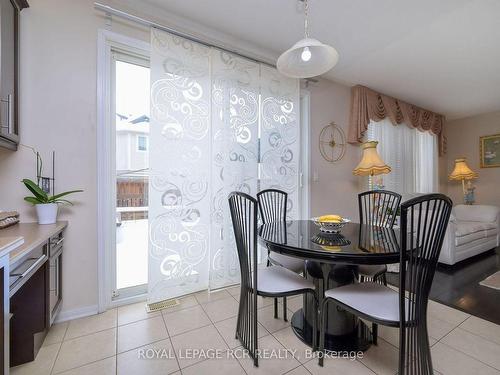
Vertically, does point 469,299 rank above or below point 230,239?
below

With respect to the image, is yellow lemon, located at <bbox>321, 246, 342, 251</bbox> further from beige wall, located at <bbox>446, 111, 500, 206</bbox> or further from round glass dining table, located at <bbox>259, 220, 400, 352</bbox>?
beige wall, located at <bbox>446, 111, 500, 206</bbox>

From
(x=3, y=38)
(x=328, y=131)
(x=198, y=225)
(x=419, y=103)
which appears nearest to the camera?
(x=3, y=38)

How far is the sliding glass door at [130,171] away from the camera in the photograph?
2054 mm

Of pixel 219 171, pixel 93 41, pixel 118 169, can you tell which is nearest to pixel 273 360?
pixel 219 171

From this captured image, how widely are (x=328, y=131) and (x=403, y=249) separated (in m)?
2.48

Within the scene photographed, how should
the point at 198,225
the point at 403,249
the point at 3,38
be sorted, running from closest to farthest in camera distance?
the point at 403,249, the point at 3,38, the point at 198,225

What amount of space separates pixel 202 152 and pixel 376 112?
2.87m

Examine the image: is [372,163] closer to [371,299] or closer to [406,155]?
[406,155]

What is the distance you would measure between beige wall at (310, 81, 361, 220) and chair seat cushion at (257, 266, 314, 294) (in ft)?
5.29

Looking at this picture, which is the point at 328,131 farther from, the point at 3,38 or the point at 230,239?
the point at 3,38

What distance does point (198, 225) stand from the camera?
220 cm

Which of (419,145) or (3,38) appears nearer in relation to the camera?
(3,38)

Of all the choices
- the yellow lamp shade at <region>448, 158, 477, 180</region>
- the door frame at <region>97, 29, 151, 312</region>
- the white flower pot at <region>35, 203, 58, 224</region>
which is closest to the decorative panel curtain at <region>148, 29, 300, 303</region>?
the door frame at <region>97, 29, 151, 312</region>

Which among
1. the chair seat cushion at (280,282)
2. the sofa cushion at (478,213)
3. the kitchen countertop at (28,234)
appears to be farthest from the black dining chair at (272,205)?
the sofa cushion at (478,213)
